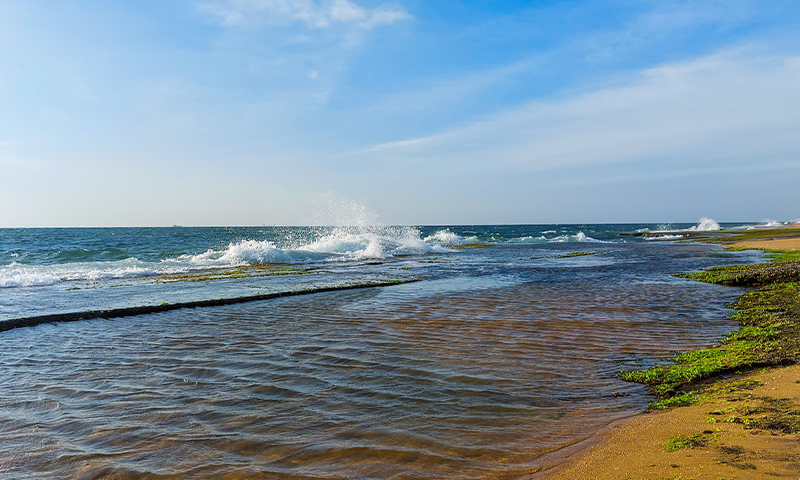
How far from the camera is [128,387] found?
20.6 ft

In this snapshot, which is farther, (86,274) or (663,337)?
(86,274)

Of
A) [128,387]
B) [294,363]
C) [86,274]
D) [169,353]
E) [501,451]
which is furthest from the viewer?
[86,274]

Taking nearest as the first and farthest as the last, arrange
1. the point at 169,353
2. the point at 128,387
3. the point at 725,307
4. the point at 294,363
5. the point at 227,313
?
the point at 128,387, the point at 294,363, the point at 169,353, the point at 725,307, the point at 227,313

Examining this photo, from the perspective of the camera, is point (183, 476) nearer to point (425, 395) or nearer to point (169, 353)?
point (425, 395)

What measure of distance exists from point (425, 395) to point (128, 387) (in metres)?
4.13

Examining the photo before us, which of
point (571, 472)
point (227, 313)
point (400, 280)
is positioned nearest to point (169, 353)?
point (227, 313)

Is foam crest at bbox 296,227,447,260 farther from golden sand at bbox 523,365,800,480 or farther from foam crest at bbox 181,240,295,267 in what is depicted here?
golden sand at bbox 523,365,800,480

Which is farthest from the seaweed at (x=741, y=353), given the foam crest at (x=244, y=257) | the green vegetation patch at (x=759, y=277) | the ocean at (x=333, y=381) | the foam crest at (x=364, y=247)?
the foam crest at (x=364, y=247)

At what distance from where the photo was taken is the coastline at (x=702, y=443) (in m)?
3.54

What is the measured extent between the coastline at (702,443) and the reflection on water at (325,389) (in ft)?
1.16

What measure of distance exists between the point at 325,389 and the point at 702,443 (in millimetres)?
4208

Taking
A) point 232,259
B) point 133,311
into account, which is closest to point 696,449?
point 133,311

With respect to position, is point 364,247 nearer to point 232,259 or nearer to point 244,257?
point 244,257

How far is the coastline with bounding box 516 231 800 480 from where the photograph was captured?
3.54m
